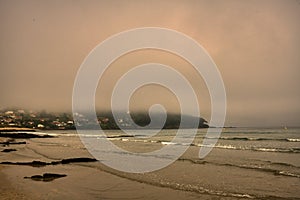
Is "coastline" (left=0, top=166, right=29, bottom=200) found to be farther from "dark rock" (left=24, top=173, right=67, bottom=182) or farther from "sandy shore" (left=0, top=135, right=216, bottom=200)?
"dark rock" (left=24, top=173, right=67, bottom=182)

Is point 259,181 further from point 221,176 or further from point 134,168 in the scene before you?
point 134,168

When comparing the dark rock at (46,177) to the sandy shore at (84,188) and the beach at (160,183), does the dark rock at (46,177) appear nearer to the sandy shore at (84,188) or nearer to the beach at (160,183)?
the beach at (160,183)

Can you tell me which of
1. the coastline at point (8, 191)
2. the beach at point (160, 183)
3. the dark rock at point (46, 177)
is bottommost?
the beach at point (160, 183)

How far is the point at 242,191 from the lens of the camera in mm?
17672

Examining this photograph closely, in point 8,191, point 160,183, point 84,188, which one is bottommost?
point 160,183

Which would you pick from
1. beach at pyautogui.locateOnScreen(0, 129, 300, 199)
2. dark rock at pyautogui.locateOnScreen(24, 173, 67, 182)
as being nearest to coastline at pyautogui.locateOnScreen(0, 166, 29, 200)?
beach at pyautogui.locateOnScreen(0, 129, 300, 199)

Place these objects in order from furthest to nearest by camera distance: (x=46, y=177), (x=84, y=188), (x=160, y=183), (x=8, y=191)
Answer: (x=46, y=177)
(x=160, y=183)
(x=84, y=188)
(x=8, y=191)

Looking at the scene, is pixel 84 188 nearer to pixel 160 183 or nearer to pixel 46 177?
pixel 160 183

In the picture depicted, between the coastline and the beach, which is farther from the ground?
the coastline

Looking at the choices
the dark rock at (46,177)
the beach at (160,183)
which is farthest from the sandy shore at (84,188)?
the dark rock at (46,177)

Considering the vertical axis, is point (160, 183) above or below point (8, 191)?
below

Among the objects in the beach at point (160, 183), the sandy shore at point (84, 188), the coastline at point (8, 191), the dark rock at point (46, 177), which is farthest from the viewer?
the dark rock at point (46, 177)

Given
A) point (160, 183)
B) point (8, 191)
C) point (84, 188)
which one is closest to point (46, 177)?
point (8, 191)

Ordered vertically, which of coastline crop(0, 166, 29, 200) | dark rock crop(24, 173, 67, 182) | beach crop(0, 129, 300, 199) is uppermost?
dark rock crop(24, 173, 67, 182)
